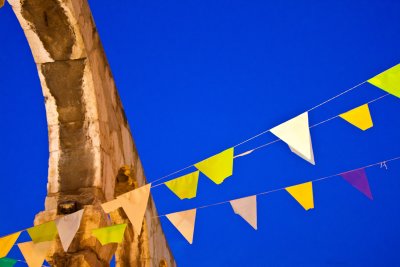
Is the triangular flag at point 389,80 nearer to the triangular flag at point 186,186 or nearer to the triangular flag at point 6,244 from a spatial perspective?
the triangular flag at point 186,186

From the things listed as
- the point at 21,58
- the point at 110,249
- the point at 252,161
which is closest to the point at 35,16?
the point at 110,249

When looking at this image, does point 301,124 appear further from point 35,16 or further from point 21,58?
point 21,58

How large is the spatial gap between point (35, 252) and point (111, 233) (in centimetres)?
65

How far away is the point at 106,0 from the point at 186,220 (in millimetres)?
10581

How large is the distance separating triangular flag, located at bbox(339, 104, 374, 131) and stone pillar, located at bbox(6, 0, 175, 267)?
6.96ft

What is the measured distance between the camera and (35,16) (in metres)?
4.14

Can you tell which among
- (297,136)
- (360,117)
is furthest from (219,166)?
(360,117)

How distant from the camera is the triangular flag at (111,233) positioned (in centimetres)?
346

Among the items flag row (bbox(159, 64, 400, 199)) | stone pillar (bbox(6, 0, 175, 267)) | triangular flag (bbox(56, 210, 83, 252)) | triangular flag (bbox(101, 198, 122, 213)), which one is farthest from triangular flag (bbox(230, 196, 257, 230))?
triangular flag (bbox(56, 210, 83, 252))

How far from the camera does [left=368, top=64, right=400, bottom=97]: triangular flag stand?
10.5 feet

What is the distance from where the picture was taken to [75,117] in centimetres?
445

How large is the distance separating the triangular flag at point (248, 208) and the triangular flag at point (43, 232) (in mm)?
1455

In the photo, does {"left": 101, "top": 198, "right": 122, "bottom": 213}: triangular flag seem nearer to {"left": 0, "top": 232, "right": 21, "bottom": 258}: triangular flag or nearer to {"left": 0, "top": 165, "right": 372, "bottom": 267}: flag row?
{"left": 0, "top": 165, "right": 372, "bottom": 267}: flag row

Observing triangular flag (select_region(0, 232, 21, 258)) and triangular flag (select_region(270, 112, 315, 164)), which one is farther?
triangular flag (select_region(0, 232, 21, 258))
